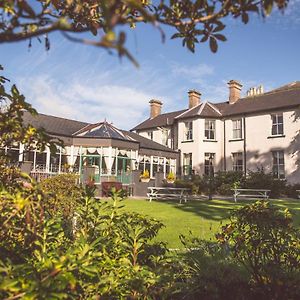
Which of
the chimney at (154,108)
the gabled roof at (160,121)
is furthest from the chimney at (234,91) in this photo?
the chimney at (154,108)

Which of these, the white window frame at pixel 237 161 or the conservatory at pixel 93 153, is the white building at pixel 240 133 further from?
the conservatory at pixel 93 153

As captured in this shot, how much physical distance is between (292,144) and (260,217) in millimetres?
28200

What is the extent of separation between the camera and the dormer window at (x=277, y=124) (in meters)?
31.1

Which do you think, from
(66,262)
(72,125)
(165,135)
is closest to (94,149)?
(72,125)

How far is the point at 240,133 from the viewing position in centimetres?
3397

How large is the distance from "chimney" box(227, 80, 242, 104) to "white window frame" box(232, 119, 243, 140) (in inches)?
145

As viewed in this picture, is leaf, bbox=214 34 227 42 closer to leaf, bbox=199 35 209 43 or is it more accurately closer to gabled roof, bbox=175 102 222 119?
leaf, bbox=199 35 209 43

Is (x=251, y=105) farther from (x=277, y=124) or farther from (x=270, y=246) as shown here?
(x=270, y=246)

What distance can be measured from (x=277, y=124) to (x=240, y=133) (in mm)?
3774

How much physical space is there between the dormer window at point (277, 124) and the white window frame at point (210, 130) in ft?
19.6

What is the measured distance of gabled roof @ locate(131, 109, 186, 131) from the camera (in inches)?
1587

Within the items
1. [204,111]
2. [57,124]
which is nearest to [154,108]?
[204,111]

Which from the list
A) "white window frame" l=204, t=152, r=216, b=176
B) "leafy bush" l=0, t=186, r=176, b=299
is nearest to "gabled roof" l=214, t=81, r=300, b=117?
"white window frame" l=204, t=152, r=216, b=176

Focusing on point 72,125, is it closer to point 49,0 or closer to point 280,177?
point 280,177
